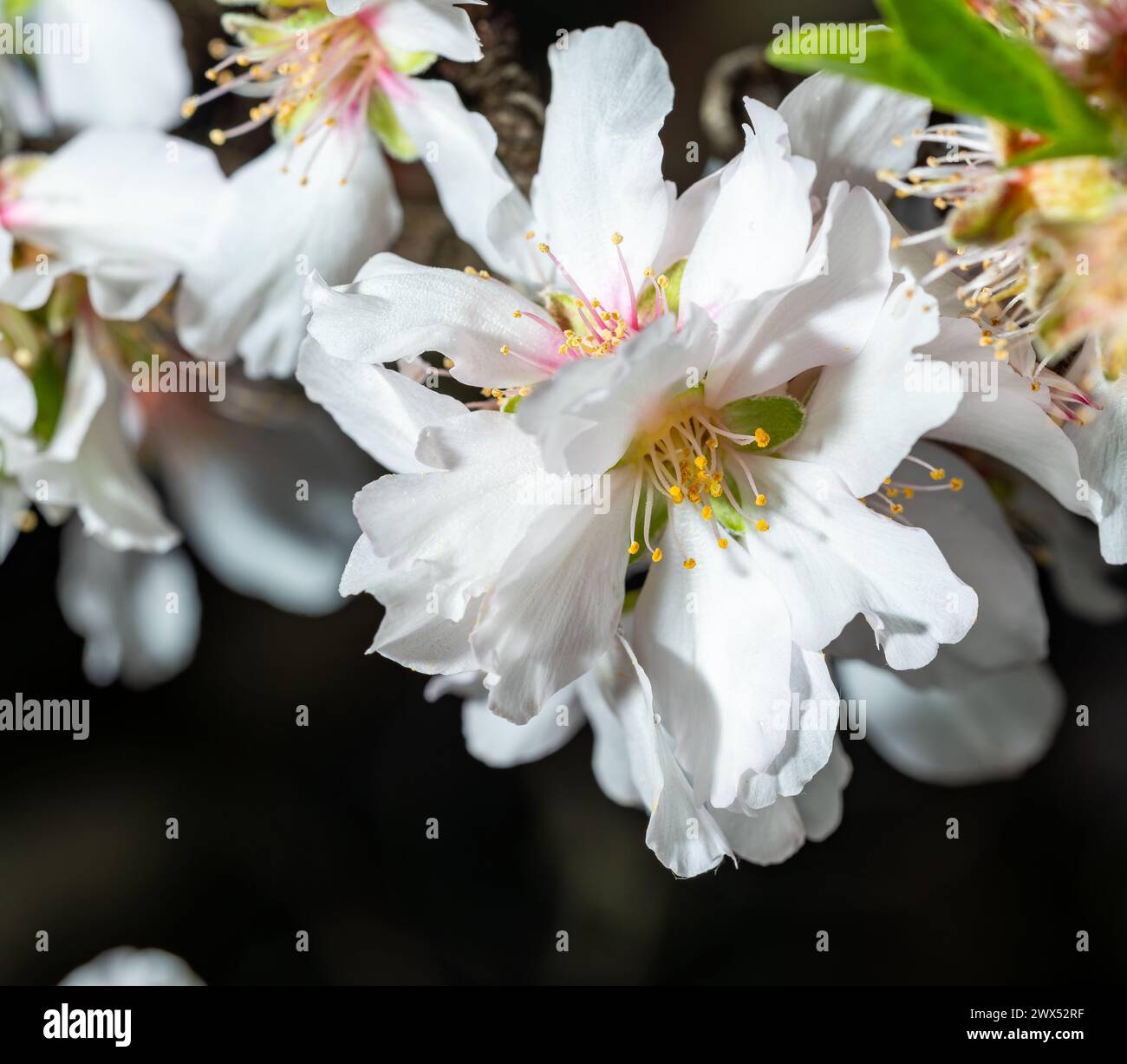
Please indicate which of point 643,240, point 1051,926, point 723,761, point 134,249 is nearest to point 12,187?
point 134,249

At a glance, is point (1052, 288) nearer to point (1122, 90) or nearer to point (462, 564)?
point (1122, 90)

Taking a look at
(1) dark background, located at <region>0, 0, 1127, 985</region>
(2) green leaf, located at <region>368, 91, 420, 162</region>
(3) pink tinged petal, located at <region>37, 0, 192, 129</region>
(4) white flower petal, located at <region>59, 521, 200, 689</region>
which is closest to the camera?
(2) green leaf, located at <region>368, 91, 420, 162</region>

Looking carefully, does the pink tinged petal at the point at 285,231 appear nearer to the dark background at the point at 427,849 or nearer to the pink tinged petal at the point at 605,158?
the pink tinged petal at the point at 605,158

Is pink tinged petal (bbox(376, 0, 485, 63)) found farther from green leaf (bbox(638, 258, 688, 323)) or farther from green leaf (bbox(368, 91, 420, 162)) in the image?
green leaf (bbox(638, 258, 688, 323))

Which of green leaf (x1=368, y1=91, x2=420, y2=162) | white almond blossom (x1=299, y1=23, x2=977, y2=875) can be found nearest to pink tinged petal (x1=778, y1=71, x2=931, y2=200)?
white almond blossom (x1=299, y1=23, x2=977, y2=875)

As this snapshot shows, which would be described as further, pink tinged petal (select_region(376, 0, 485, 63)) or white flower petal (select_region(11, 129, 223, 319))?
white flower petal (select_region(11, 129, 223, 319))

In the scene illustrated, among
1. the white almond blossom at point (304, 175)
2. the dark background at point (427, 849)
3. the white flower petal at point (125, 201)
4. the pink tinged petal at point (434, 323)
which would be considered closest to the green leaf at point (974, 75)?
the pink tinged petal at point (434, 323)

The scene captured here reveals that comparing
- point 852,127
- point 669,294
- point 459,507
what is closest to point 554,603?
point 459,507
